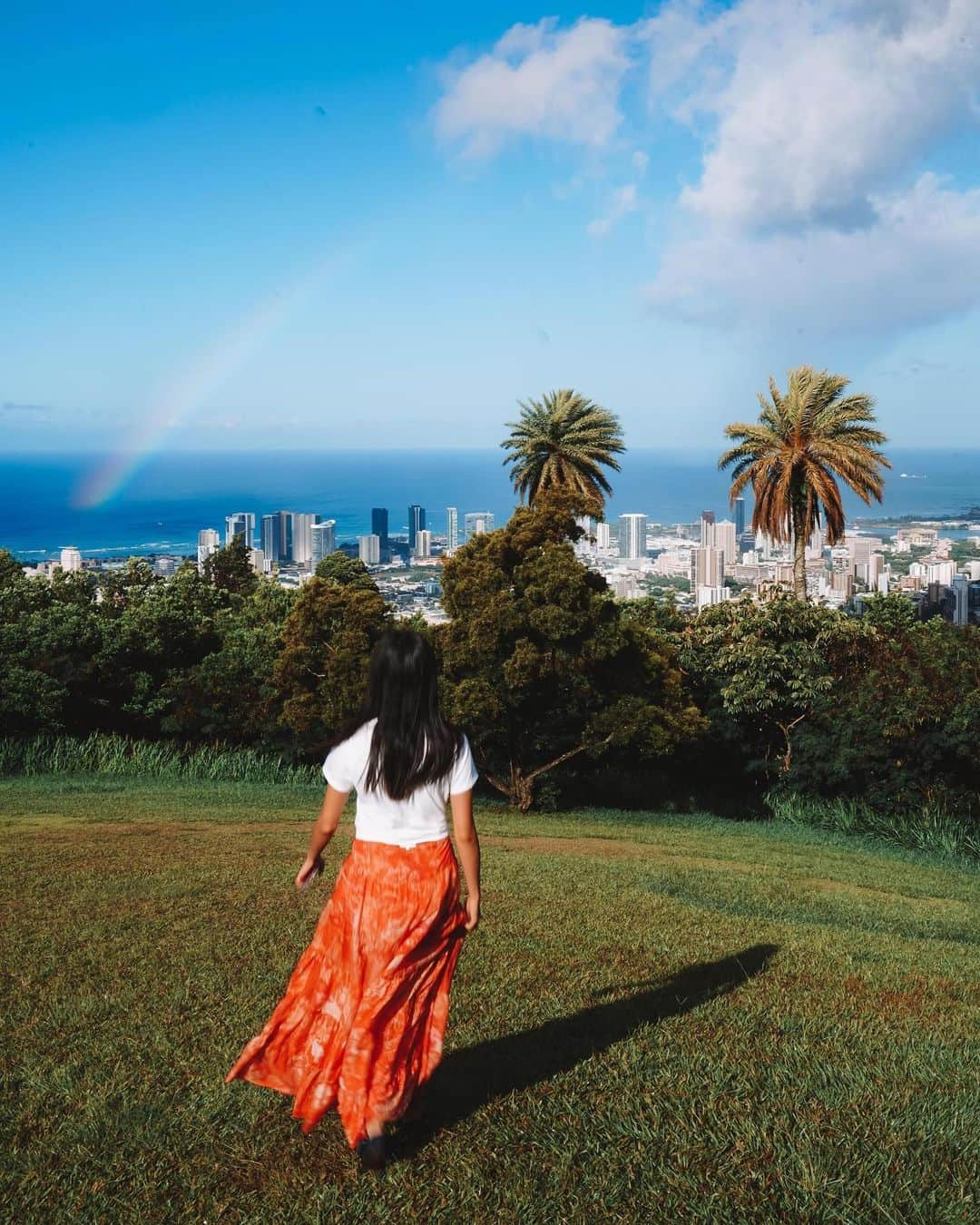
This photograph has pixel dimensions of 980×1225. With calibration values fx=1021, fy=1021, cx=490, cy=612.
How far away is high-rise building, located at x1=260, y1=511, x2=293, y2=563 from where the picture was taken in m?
99.9

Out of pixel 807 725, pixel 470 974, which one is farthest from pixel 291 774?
pixel 470 974

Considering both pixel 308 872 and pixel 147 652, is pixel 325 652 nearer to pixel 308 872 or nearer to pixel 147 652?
pixel 147 652

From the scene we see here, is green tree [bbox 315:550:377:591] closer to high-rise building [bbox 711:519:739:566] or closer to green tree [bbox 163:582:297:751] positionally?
green tree [bbox 163:582:297:751]

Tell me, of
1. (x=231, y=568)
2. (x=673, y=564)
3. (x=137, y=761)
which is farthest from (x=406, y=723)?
(x=673, y=564)

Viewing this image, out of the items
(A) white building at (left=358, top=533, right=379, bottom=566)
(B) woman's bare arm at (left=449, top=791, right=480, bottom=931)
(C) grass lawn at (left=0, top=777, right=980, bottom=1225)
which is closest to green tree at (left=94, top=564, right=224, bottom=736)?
(C) grass lawn at (left=0, top=777, right=980, bottom=1225)

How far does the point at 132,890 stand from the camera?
343 inches

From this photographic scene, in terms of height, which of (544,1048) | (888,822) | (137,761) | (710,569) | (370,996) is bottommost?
(888,822)

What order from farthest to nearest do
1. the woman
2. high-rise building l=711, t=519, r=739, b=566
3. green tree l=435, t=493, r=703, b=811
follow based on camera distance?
high-rise building l=711, t=519, r=739, b=566
green tree l=435, t=493, r=703, b=811
the woman

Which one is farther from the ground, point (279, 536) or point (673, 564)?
point (279, 536)

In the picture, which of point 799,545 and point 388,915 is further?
point 799,545

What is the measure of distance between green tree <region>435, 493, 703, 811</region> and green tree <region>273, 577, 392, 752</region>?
Answer: 1.56 meters

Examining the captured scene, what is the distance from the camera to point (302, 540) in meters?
99.4

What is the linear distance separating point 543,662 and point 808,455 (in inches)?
765

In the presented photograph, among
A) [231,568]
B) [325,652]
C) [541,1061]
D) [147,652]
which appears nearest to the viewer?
[541,1061]
